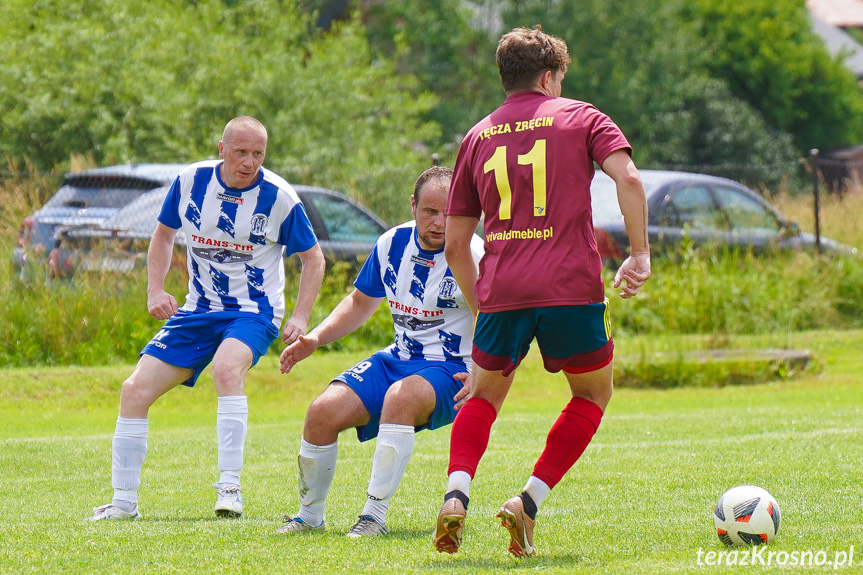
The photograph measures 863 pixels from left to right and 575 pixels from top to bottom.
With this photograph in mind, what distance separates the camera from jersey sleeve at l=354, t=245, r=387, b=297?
16.8ft

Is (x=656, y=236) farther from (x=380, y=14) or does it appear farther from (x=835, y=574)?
(x=380, y=14)

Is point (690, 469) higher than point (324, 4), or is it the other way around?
point (324, 4)

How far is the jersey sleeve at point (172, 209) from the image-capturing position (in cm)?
561

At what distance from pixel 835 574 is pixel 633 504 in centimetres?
170

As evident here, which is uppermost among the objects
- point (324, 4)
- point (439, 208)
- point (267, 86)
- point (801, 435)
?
point (324, 4)

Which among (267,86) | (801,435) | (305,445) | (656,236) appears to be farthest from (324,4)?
(305,445)

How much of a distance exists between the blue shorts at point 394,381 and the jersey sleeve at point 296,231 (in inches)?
35.0

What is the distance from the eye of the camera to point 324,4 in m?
33.2

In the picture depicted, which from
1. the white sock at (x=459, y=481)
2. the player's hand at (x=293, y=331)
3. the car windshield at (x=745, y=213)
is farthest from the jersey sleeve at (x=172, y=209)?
the car windshield at (x=745, y=213)

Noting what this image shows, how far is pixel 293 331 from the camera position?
528 cm

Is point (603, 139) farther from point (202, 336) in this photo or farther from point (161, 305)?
point (161, 305)

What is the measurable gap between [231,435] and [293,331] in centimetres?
57

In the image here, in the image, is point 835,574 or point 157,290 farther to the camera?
point 157,290

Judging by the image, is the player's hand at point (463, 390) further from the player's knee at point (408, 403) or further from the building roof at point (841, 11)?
the building roof at point (841, 11)
